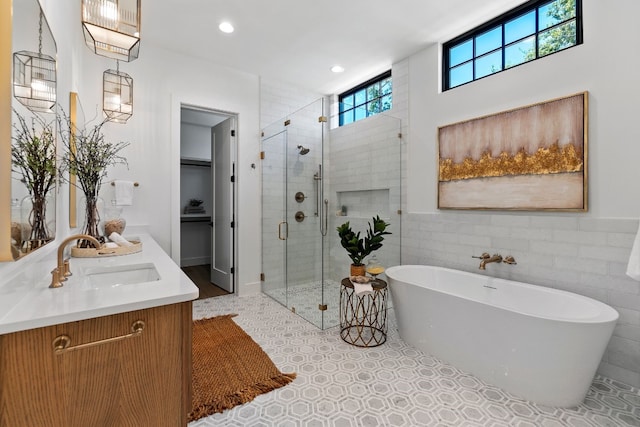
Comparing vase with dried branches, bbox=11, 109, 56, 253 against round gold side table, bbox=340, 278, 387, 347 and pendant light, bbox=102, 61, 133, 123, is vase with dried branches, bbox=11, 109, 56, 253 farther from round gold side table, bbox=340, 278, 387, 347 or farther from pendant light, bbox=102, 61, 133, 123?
round gold side table, bbox=340, 278, 387, 347

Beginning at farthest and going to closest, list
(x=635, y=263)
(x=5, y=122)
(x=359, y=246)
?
(x=359, y=246)
(x=635, y=263)
(x=5, y=122)

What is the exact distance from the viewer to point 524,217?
2492mm

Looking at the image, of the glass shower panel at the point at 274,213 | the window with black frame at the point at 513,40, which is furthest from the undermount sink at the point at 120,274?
the window with black frame at the point at 513,40

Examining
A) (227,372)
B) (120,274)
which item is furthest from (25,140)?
(227,372)

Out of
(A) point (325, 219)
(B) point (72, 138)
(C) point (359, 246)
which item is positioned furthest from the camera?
(A) point (325, 219)

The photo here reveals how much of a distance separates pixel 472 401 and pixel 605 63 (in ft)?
7.96

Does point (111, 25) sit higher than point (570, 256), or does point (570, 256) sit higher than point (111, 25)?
point (111, 25)

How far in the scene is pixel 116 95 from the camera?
9.52ft

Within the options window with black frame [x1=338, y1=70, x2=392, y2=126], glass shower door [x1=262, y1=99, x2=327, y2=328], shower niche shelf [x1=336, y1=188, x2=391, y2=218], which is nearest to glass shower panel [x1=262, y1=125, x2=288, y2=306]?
glass shower door [x1=262, y1=99, x2=327, y2=328]

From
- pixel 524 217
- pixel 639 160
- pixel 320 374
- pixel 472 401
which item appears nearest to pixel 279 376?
pixel 320 374

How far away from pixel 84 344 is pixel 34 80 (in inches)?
41.1

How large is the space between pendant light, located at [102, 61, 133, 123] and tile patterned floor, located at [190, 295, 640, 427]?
2.59 meters

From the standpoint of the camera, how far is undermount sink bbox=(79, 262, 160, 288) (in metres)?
1.66

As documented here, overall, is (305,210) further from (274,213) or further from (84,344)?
(84,344)
